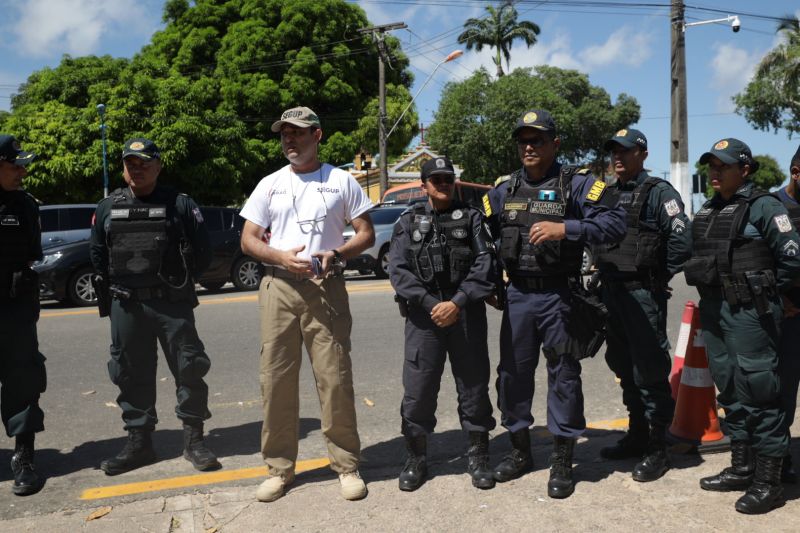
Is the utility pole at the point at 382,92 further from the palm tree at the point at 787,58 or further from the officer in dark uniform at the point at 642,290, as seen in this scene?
the officer in dark uniform at the point at 642,290

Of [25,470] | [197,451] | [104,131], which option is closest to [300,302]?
[197,451]

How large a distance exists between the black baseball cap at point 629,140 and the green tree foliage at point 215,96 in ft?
73.8

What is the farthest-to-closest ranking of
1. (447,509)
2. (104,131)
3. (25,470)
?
(104,131) < (25,470) < (447,509)

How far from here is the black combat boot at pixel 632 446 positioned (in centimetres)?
426

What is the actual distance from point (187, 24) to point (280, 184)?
98.8 ft

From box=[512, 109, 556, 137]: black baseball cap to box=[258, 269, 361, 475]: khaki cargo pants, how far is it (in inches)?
52.0

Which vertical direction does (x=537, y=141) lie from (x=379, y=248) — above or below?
above

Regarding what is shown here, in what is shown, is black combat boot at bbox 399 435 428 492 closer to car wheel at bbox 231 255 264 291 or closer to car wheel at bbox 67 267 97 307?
car wheel at bbox 67 267 97 307

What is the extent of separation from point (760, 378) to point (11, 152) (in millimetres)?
4242

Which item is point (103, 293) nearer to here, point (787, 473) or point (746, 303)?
point (746, 303)

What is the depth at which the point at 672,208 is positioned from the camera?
166 inches

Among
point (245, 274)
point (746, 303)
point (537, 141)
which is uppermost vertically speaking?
point (537, 141)

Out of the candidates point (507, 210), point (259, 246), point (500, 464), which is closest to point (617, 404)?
point (500, 464)

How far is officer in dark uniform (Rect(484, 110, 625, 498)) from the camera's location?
3783 millimetres
